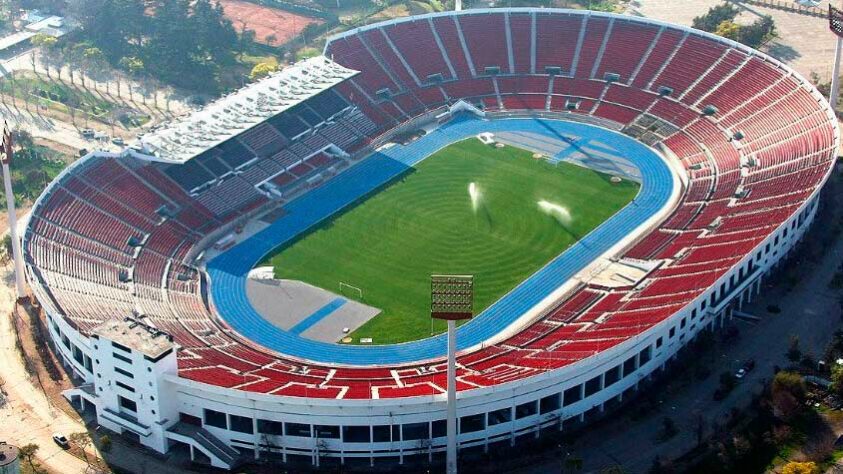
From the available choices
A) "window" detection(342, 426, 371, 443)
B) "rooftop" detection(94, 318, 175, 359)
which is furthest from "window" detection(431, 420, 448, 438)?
"rooftop" detection(94, 318, 175, 359)

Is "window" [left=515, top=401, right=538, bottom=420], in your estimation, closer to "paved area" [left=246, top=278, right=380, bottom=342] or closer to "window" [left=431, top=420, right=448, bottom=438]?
"window" [left=431, top=420, right=448, bottom=438]

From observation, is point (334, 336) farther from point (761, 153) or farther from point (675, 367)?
point (761, 153)

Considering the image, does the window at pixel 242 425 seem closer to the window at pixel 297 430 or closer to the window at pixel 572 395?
the window at pixel 297 430

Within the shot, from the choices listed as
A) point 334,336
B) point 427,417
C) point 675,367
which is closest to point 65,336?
point 334,336

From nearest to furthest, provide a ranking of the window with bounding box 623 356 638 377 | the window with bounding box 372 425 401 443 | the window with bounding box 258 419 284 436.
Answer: the window with bounding box 372 425 401 443
the window with bounding box 258 419 284 436
the window with bounding box 623 356 638 377

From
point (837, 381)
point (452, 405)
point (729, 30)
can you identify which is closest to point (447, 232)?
point (452, 405)

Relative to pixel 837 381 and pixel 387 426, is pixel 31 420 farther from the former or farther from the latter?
pixel 837 381

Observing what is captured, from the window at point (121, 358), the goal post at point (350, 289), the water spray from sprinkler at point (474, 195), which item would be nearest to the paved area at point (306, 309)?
the goal post at point (350, 289)
